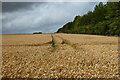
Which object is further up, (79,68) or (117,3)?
(117,3)

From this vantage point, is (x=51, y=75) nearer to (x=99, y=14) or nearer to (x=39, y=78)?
(x=39, y=78)

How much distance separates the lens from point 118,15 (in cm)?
2903

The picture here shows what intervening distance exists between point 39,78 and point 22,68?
1290mm

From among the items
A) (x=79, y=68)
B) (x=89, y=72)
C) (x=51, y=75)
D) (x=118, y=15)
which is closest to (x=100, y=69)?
(x=89, y=72)

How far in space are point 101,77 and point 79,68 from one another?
1.01 metres

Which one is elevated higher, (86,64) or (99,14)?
(99,14)

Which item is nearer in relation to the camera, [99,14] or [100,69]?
[100,69]

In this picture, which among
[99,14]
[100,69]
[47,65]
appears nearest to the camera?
[100,69]

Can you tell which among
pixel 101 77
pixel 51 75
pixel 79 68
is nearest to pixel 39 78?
pixel 51 75

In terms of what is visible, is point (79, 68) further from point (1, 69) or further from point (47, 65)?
point (1, 69)

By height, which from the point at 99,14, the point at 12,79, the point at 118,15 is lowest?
the point at 12,79

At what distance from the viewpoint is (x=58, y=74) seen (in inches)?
167

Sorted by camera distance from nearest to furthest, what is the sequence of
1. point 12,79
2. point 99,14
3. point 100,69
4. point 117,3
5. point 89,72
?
point 12,79 → point 89,72 → point 100,69 → point 117,3 → point 99,14

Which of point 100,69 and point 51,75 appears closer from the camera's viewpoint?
point 51,75
